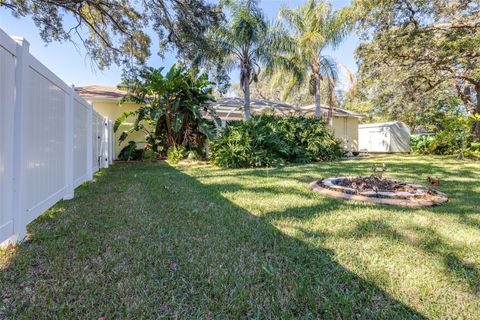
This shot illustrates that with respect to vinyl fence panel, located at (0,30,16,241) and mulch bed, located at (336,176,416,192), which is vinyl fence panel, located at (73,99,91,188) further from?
mulch bed, located at (336,176,416,192)

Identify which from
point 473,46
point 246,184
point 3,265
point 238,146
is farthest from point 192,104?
point 473,46

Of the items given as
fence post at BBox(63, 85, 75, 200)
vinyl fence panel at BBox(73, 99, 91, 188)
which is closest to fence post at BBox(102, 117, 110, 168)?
vinyl fence panel at BBox(73, 99, 91, 188)

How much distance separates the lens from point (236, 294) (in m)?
1.75

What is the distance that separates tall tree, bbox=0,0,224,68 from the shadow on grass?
24.0 ft

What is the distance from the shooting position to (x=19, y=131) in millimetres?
2188

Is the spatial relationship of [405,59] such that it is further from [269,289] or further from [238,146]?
[269,289]

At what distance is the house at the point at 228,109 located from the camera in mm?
12633

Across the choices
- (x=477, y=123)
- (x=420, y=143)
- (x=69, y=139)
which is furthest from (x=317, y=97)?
(x=69, y=139)

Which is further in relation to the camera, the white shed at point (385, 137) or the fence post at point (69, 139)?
the white shed at point (385, 137)

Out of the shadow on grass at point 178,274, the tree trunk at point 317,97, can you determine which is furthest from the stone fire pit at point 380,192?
the tree trunk at point 317,97

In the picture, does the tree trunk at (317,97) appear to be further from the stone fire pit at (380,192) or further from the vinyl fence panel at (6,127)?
the vinyl fence panel at (6,127)

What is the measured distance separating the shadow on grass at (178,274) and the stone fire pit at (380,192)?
6.77ft

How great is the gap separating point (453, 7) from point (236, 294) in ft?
44.3

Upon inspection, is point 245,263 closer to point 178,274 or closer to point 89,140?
point 178,274
